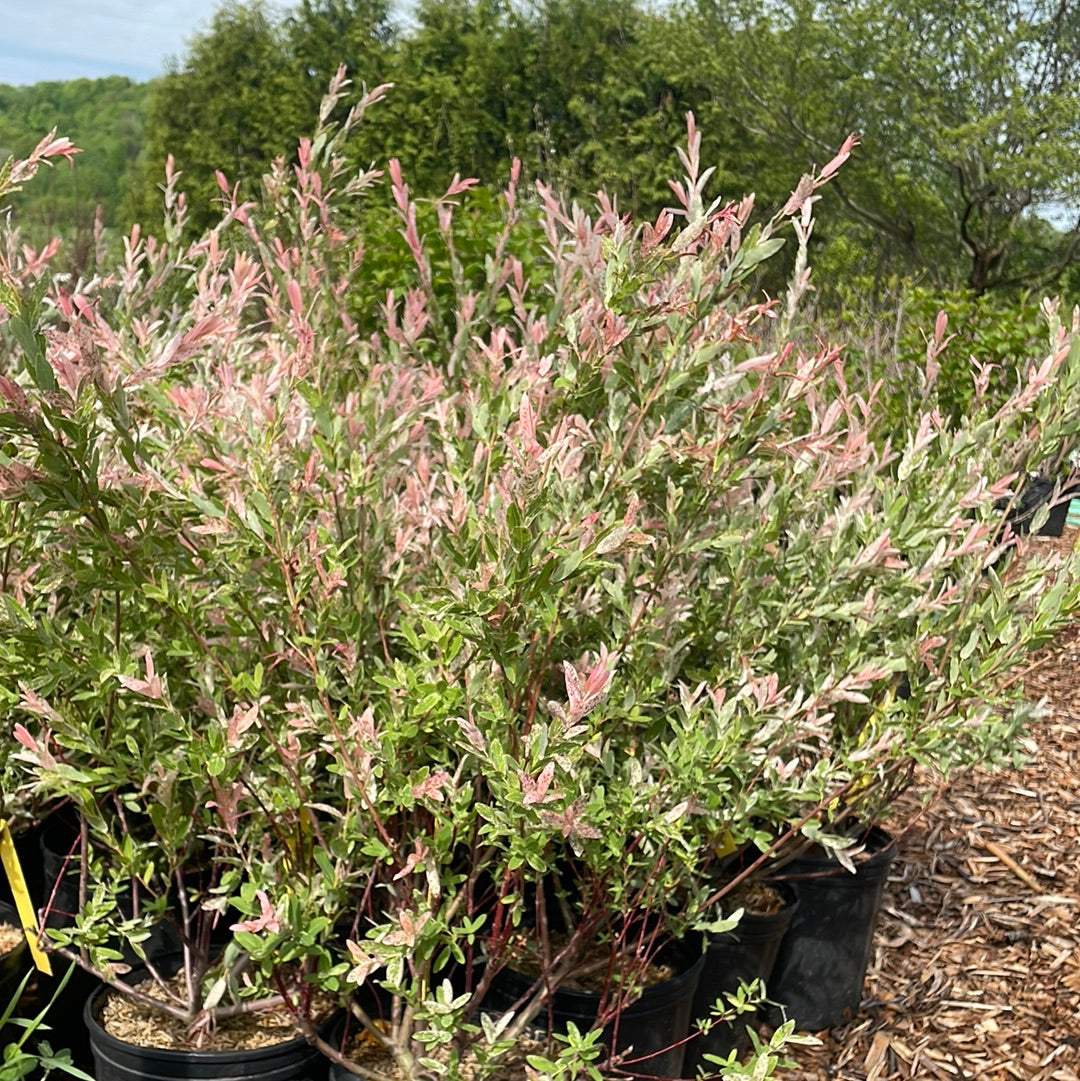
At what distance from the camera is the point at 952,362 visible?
6.42m

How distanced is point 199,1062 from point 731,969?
1186 millimetres

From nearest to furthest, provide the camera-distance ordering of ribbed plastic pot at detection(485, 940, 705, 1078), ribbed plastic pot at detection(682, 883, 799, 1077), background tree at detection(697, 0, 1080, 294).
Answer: ribbed plastic pot at detection(485, 940, 705, 1078) < ribbed plastic pot at detection(682, 883, 799, 1077) < background tree at detection(697, 0, 1080, 294)

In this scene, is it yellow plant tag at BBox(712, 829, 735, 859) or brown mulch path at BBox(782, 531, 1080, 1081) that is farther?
brown mulch path at BBox(782, 531, 1080, 1081)

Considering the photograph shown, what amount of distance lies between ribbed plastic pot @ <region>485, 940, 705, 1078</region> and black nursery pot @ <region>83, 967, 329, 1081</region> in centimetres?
44

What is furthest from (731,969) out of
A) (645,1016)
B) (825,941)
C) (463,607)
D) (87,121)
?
(87,121)

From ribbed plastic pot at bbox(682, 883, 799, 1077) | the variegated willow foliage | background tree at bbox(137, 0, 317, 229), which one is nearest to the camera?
the variegated willow foliage

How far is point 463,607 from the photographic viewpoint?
1.51 m

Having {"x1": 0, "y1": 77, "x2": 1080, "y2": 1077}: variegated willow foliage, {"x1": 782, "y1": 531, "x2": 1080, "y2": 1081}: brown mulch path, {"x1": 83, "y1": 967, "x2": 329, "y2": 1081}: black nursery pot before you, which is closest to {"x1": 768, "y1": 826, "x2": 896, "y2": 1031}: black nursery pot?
{"x1": 782, "y1": 531, "x2": 1080, "y2": 1081}: brown mulch path

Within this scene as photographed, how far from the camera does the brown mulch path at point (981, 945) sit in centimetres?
270

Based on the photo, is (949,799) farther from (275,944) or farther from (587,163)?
(587,163)

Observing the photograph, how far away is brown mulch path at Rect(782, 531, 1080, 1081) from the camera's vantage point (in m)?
2.70

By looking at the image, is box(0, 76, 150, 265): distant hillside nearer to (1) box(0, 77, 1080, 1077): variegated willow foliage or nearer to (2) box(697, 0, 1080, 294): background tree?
(2) box(697, 0, 1080, 294): background tree

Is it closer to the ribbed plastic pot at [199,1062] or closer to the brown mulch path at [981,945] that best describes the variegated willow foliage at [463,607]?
the ribbed plastic pot at [199,1062]

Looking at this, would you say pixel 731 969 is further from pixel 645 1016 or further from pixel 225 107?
pixel 225 107
